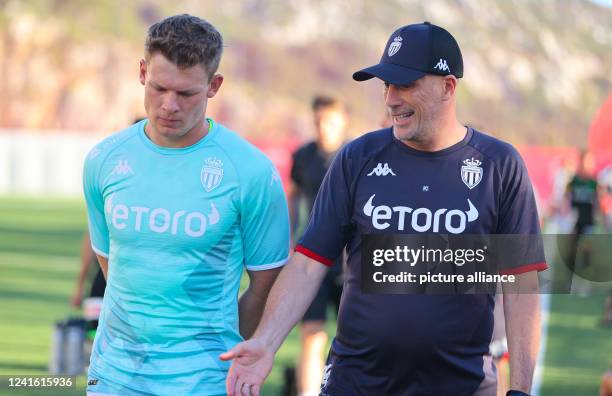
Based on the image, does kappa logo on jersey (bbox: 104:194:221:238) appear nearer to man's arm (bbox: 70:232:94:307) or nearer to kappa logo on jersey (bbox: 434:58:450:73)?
kappa logo on jersey (bbox: 434:58:450:73)

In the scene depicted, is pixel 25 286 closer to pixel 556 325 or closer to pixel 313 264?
pixel 556 325

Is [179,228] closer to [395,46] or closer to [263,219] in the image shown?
[263,219]

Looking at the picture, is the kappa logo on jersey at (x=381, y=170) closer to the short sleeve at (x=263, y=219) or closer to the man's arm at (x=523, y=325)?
the short sleeve at (x=263, y=219)

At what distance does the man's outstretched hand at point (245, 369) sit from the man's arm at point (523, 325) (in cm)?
90

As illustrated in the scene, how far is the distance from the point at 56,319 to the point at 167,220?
30.5 ft

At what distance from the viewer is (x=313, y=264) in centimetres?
445

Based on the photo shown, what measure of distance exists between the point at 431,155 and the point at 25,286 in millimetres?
12757

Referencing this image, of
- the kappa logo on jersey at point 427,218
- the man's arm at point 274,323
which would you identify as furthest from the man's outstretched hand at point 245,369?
the kappa logo on jersey at point 427,218

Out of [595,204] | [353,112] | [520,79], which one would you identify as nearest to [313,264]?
[595,204]

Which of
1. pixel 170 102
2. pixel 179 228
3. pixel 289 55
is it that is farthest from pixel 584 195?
pixel 289 55

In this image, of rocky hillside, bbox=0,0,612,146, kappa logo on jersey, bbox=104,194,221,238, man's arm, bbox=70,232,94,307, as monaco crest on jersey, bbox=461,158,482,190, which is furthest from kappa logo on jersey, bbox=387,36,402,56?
rocky hillside, bbox=0,0,612,146

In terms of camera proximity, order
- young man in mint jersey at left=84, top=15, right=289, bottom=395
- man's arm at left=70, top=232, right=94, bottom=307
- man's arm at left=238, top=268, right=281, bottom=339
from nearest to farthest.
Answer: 1. young man in mint jersey at left=84, top=15, right=289, bottom=395
2. man's arm at left=238, top=268, right=281, bottom=339
3. man's arm at left=70, top=232, right=94, bottom=307

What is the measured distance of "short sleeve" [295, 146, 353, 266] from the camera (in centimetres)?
437

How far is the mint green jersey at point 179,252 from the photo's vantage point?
14.4 ft
